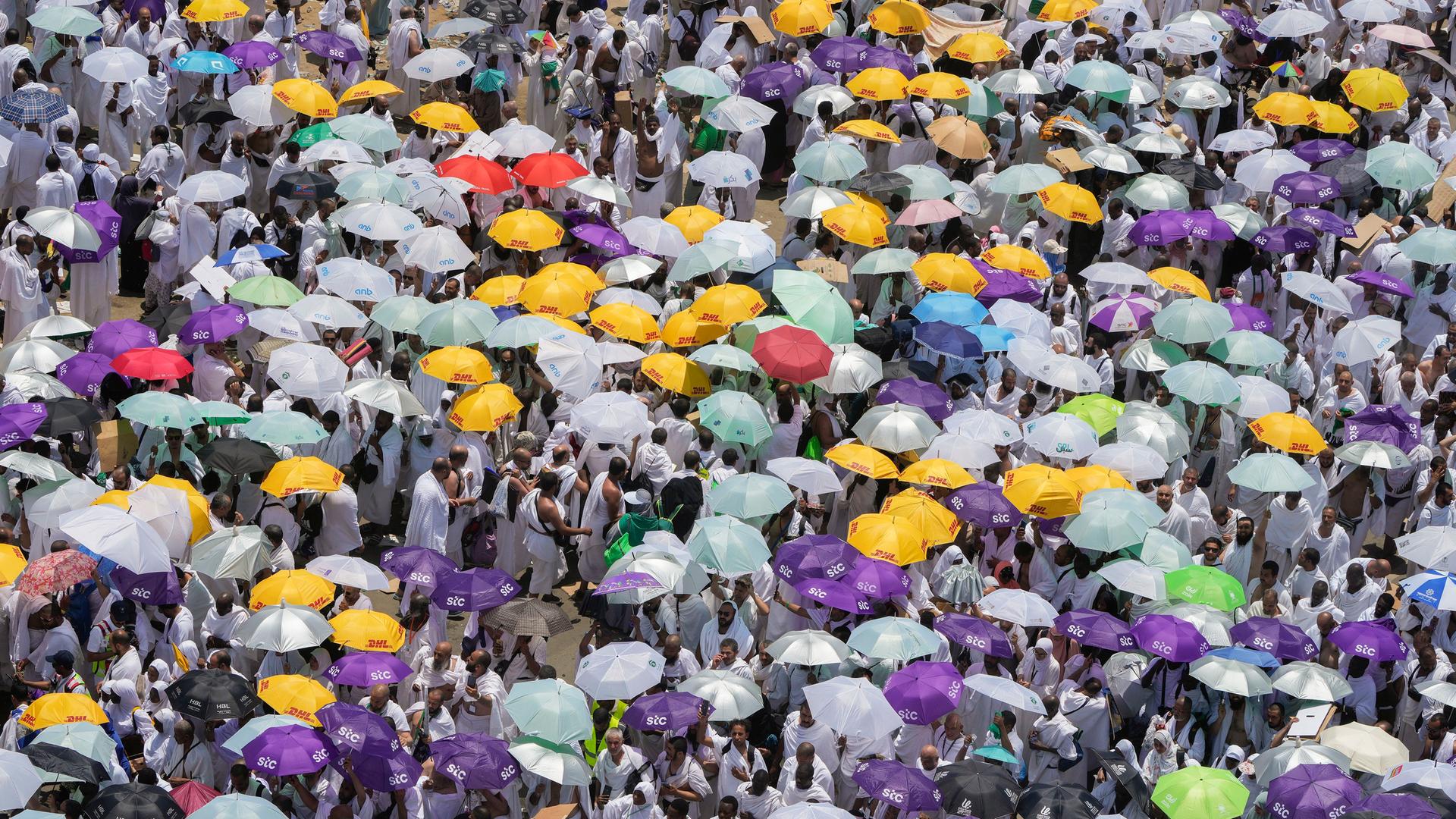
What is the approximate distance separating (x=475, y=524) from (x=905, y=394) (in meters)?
3.98

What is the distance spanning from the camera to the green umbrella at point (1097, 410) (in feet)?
65.4

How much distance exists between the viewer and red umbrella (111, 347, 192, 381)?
18781 mm

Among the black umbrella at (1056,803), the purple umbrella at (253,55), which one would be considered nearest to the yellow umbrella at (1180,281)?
the black umbrella at (1056,803)

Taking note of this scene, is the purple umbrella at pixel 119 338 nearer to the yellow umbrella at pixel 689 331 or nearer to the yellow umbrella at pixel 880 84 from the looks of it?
the yellow umbrella at pixel 689 331

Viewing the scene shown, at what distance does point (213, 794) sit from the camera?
48.1 feet

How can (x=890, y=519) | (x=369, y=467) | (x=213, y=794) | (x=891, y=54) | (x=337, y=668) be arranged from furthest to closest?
(x=891, y=54)
(x=369, y=467)
(x=890, y=519)
(x=337, y=668)
(x=213, y=794)

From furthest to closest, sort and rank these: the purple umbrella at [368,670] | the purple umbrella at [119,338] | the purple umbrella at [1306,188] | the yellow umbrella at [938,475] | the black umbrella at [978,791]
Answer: the purple umbrella at [1306,188] → the purple umbrella at [119,338] → the yellow umbrella at [938,475] → the purple umbrella at [368,670] → the black umbrella at [978,791]

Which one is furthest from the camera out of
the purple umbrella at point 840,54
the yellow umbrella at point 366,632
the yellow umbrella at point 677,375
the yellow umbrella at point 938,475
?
the purple umbrella at point 840,54

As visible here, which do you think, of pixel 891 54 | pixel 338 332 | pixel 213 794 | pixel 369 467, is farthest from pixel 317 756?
pixel 891 54

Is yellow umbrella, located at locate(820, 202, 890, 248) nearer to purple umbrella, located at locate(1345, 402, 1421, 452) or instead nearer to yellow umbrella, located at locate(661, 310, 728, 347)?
yellow umbrella, located at locate(661, 310, 728, 347)

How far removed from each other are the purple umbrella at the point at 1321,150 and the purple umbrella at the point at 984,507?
7981mm

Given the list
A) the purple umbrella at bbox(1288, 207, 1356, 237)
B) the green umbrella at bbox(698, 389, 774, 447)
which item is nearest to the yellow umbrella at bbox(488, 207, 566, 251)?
the green umbrella at bbox(698, 389, 774, 447)

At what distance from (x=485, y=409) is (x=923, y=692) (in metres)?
4.76

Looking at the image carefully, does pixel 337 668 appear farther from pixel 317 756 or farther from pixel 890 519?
pixel 890 519
